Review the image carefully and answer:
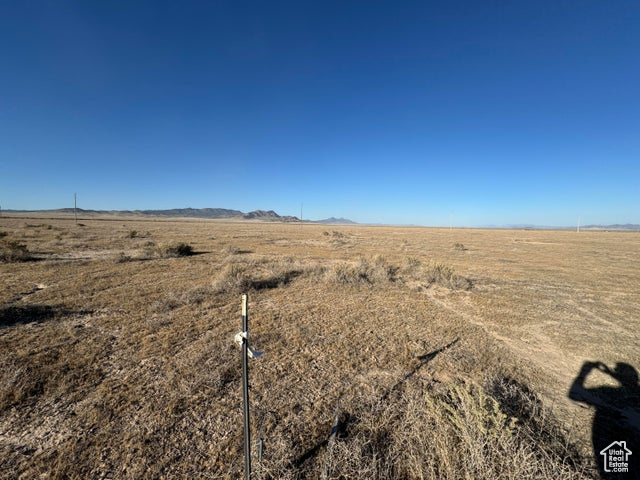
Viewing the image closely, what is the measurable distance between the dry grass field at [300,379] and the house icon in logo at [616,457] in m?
0.18

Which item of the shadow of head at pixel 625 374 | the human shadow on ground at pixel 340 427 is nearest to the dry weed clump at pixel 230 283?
the human shadow on ground at pixel 340 427

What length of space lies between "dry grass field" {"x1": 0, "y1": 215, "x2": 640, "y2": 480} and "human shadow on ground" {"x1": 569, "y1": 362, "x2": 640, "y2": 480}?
112 mm

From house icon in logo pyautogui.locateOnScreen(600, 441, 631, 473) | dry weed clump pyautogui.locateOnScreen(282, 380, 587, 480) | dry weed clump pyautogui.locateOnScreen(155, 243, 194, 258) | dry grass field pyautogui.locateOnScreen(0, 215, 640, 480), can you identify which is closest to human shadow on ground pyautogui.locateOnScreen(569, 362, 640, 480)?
house icon in logo pyautogui.locateOnScreen(600, 441, 631, 473)

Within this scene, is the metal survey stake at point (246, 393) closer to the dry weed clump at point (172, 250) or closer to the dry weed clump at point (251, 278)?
the dry weed clump at point (251, 278)

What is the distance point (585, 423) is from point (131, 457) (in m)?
5.67

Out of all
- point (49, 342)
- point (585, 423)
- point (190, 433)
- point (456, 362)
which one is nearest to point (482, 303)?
point (456, 362)

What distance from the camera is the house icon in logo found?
2.81 meters

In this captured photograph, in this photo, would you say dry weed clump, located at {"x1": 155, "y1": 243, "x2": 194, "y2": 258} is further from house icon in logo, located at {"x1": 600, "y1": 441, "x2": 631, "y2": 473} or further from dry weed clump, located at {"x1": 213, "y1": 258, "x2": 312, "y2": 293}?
house icon in logo, located at {"x1": 600, "y1": 441, "x2": 631, "y2": 473}

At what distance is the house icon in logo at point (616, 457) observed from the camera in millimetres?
2812

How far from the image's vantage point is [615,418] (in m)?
3.65

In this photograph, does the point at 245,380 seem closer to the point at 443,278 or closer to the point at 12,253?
the point at 443,278

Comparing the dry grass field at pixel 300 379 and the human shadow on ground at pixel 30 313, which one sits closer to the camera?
the dry grass field at pixel 300 379

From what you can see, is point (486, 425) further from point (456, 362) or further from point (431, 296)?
point (431, 296)

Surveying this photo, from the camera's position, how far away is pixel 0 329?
5.61 metres
